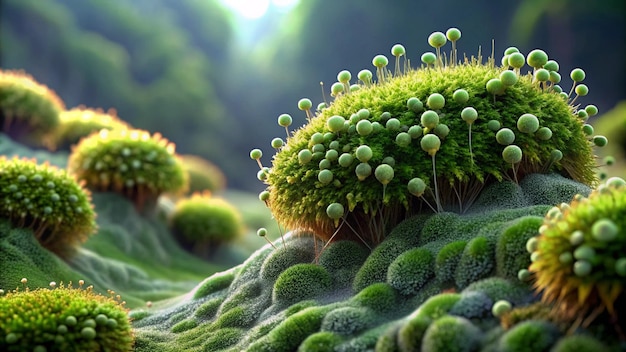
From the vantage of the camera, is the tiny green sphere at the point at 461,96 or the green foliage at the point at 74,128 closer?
the tiny green sphere at the point at 461,96

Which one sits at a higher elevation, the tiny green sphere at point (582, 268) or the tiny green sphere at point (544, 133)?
the tiny green sphere at point (544, 133)

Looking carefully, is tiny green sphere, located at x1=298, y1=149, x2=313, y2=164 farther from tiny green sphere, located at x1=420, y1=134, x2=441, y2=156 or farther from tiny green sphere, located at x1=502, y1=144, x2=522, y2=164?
tiny green sphere, located at x1=502, y1=144, x2=522, y2=164

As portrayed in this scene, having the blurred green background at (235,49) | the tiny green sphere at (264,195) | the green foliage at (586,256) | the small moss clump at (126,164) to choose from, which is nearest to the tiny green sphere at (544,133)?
the green foliage at (586,256)

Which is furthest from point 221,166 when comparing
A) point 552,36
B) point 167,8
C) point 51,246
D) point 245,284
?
point 245,284

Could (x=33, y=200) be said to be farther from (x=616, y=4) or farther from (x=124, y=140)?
(x=616, y=4)

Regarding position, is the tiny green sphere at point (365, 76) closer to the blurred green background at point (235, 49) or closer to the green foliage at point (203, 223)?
the green foliage at point (203, 223)

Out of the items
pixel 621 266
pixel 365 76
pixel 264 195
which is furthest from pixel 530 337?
pixel 365 76

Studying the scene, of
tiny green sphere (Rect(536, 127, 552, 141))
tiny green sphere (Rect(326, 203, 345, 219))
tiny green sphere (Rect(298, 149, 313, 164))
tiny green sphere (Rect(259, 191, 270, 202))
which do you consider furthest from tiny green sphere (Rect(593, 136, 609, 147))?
tiny green sphere (Rect(259, 191, 270, 202))
